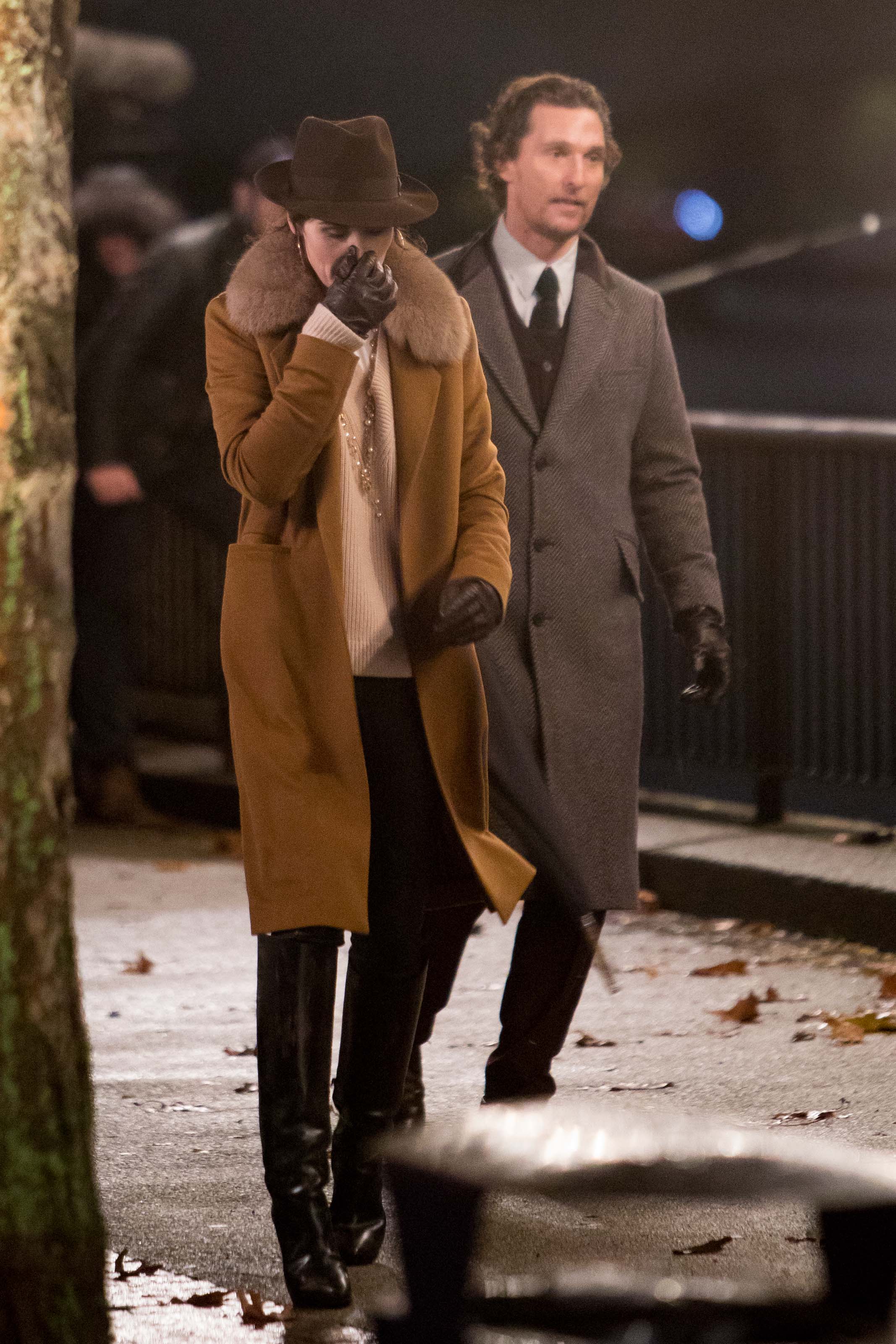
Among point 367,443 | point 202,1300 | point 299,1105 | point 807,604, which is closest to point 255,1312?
point 202,1300

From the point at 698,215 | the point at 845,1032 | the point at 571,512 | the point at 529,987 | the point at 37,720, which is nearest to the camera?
the point at 37,720

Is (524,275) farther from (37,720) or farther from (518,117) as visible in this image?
(37,720)

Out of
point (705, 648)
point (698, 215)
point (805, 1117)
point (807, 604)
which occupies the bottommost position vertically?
point (805, 1117)

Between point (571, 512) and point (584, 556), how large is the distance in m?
0.10

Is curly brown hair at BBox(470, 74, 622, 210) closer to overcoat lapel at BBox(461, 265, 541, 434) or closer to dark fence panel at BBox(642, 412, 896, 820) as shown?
overcoat lapel at BBox(461, 265, 541, 434)

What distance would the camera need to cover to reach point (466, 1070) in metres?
5.39

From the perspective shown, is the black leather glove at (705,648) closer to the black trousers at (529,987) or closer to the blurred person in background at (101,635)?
the black trousers at (529,987)

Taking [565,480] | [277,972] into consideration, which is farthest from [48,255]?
[565,480]

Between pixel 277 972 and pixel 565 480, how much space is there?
4.74 feet

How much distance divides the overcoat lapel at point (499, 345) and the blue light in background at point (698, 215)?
42.1ft

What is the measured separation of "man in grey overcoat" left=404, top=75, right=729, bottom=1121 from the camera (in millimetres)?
4523

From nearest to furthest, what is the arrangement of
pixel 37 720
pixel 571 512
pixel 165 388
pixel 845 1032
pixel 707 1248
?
pixel 37 720
pixel 707 1248
pixel 571 512
pixel 845 1032
pixel 165 388

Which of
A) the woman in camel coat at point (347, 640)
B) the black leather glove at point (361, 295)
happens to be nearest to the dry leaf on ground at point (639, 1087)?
the woman in camel coat at point (347, 640)

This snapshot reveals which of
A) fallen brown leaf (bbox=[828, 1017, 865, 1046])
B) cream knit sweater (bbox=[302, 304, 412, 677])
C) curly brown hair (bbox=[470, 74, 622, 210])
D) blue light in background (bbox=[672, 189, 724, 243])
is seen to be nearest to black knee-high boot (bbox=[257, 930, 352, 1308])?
cream knit sweater (bbox=[302, 304, 412, 677])
